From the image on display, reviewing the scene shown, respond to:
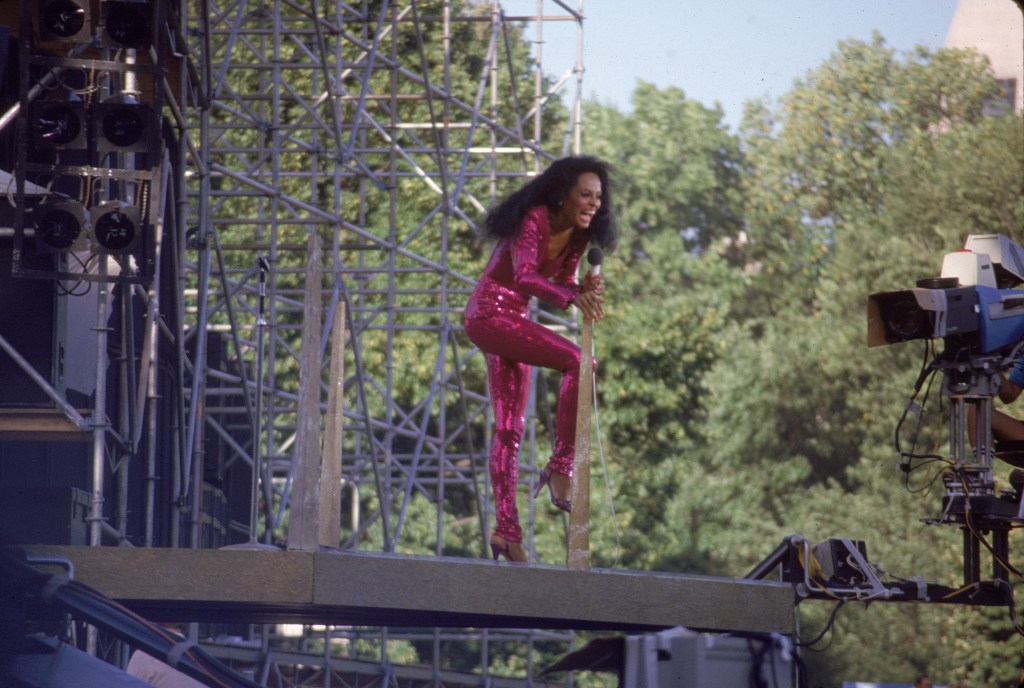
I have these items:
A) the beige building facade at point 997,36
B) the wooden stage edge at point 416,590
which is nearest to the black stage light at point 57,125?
the wooden stage edge at point 416,590

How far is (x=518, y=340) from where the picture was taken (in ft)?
21.9

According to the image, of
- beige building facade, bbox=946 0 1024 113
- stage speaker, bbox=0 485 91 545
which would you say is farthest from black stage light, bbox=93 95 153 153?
beige building facade, bbox=946 0 1024 113

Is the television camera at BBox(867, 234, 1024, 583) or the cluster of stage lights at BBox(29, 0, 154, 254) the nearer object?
the television camera at BBox(867, 234, 1024, 583)

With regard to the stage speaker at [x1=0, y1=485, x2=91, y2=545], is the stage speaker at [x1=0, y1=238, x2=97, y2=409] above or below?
above

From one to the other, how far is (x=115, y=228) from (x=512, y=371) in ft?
6.59

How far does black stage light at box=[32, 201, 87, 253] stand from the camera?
7.36 m

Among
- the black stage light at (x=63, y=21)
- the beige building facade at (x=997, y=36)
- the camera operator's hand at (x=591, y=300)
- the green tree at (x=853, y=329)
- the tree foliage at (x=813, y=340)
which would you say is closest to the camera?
the camera operator's hand at (x=591, y=300)

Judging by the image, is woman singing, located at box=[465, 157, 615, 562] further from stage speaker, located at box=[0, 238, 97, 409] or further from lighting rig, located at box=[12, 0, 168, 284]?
stage speaker, located at box=[0, 238, 97, 409]

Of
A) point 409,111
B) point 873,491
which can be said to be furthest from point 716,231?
point 409,111

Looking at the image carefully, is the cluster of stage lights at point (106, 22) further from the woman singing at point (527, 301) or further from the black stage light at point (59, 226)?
the woman singing at point (527, 301)

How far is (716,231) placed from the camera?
2977 cm

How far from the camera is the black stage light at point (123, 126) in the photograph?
7.57 metres

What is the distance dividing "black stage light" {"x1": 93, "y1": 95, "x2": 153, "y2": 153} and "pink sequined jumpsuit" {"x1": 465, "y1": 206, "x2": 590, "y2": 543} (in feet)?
6.18

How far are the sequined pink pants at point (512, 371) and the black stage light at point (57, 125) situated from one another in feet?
6.92
